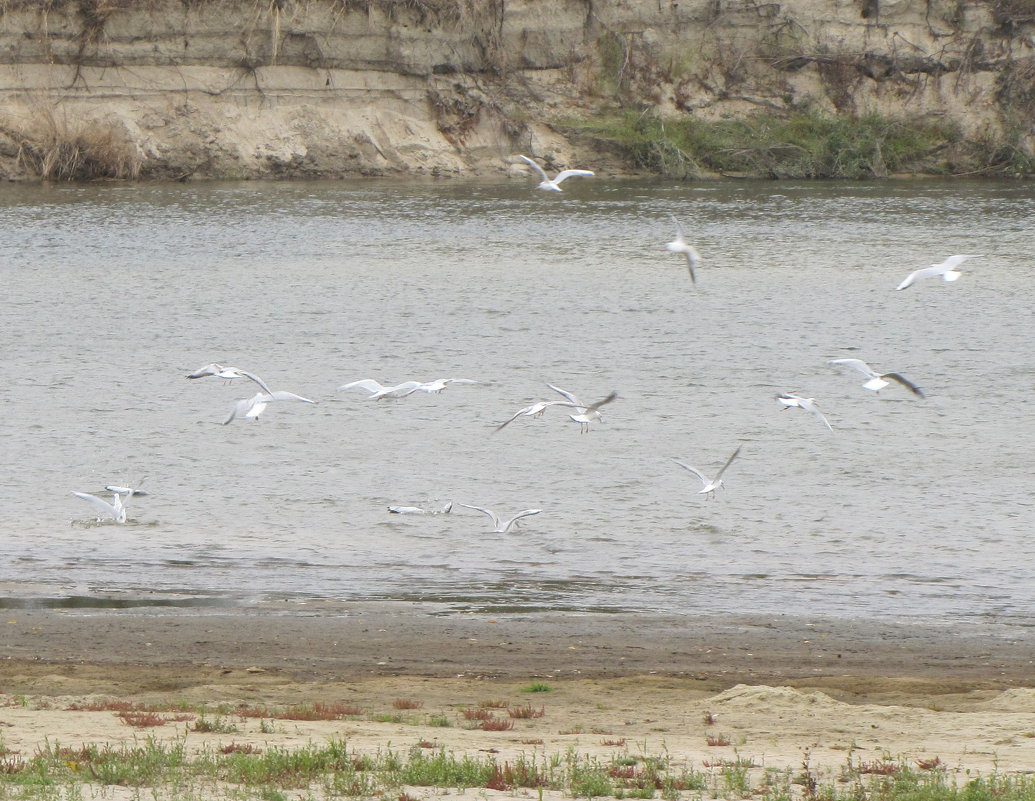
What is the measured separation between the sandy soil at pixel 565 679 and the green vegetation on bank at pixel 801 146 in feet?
148

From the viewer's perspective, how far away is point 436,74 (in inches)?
2192

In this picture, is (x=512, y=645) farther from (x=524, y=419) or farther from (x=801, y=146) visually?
(x=801, y=146)

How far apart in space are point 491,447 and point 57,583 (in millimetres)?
7125

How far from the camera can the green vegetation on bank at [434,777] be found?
275 inches

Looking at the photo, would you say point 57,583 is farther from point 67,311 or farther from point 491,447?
point 67,311

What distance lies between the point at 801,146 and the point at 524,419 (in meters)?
39.1

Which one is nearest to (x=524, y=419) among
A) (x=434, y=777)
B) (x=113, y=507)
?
(x=113, y=507)

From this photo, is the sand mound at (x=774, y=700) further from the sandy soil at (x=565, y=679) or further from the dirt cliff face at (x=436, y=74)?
Answer: the dirt cliff face at (x=436, y=74)

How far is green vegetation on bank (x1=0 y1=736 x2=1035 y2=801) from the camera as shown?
700 cm

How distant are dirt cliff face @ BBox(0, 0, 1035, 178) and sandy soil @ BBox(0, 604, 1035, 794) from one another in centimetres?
4243

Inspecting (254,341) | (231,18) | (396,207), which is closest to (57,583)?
(254,341)

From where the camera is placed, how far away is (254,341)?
88.7 ft

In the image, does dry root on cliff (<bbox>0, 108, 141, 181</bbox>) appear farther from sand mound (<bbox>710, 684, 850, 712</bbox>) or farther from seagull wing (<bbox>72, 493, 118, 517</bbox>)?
sand mound (<bbox>710, 684, 850, 712</bbox>)

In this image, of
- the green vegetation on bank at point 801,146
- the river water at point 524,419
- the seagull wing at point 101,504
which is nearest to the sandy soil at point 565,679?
the river water at point 524,419
